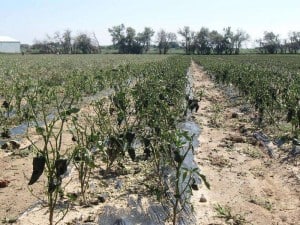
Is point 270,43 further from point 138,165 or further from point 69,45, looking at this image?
point 138,165

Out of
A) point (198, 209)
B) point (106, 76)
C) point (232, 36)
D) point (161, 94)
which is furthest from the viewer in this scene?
point (232, 36)

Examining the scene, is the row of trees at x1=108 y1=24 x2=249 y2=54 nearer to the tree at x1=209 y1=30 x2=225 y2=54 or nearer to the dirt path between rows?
the tree at x1=209 y1=30 x2=225 y2=54

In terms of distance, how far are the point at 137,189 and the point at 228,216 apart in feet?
3.77

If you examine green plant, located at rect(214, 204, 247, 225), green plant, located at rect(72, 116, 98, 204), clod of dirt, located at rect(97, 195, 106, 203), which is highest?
green plant, located at rect(72, 116, 98, 204)

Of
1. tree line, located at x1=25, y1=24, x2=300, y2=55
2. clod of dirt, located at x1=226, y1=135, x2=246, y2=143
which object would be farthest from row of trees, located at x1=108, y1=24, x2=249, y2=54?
clod of dirt, located at x1=226, y1=135, x2=246, y2=143

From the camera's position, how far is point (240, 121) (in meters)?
9.52

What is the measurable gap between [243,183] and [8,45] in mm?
83624

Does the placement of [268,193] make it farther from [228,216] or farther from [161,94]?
[161,94]

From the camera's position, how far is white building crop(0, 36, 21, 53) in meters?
81.2

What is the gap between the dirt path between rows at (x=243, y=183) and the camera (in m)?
4.32

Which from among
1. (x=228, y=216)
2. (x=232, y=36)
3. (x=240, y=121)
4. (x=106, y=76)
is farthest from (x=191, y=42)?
(x=228, y=216)

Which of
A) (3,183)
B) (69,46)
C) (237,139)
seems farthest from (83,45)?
(3,183)

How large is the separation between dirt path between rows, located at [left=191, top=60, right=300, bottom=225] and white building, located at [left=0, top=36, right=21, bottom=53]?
Result: 3139 inches

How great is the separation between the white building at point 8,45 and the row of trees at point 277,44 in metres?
51.8
